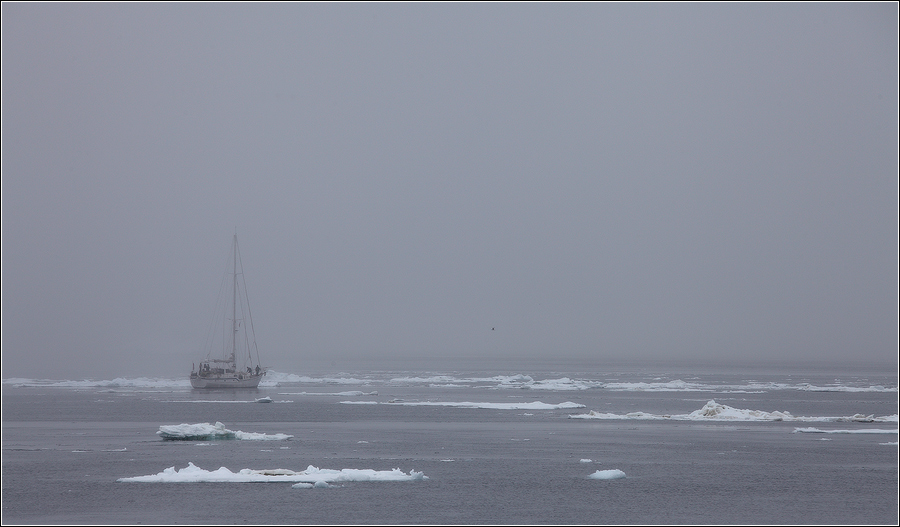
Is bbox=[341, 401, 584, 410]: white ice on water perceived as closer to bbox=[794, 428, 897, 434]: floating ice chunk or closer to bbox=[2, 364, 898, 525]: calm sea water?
bbox=[2, 364, 898, 525]: calm sea water

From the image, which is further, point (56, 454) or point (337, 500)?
point (56, 454)

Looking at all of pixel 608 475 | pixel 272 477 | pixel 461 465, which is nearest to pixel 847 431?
pixel 608 475

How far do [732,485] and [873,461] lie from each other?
8432mm

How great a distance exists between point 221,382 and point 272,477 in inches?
2550

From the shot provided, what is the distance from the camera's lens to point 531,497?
28297mm

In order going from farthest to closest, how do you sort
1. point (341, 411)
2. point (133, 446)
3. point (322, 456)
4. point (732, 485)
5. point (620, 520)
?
point (341, 411), point (133, 446), point (322, 456), point (732, 485), point (620, 520)

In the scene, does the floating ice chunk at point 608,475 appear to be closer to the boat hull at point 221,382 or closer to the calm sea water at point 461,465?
the calm sea water at point 461,465

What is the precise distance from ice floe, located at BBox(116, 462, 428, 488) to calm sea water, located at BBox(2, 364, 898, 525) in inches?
10.3

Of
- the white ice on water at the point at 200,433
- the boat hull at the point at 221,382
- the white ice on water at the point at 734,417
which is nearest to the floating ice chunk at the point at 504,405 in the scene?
the white ice on water at the point at 734,417

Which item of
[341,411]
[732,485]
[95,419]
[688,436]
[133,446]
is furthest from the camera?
[341,411]

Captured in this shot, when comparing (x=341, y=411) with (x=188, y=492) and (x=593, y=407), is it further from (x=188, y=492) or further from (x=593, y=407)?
(x=188, y=492)

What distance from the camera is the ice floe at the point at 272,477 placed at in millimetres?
28594

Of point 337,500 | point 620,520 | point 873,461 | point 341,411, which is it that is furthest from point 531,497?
point 341,411

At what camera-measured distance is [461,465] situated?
1369 inches
